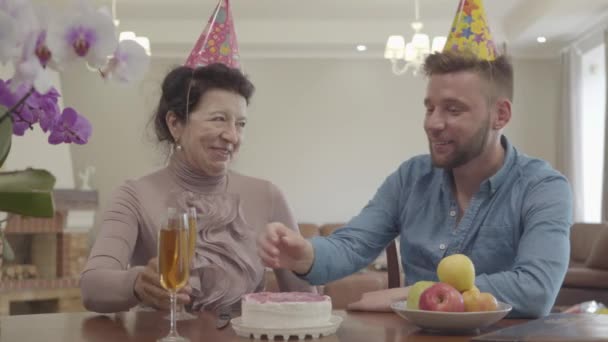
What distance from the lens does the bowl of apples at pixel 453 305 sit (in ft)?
4.31

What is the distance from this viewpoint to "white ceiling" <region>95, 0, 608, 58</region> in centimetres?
738

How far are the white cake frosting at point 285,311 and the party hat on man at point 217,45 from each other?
1.17 m

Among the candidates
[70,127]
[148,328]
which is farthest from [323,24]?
[70,127]

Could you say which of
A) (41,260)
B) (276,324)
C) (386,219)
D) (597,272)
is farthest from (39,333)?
(41,260)

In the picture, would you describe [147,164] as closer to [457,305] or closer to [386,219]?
[386,219]

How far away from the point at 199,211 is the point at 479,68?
2.77 feet

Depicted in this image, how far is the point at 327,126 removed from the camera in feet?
28.2

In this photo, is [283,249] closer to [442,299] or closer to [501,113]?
[442,299]

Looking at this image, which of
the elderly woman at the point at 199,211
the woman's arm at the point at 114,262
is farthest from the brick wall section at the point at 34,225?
the woman's arm at the point at 114,262

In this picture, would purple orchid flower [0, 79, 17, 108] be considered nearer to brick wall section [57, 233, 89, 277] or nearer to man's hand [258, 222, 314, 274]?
man's hand [258, 222, 314, 274]

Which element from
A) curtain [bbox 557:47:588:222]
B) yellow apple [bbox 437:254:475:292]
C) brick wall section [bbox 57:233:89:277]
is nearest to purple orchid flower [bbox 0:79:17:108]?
yellow apple [bbox 437:254:475:292]

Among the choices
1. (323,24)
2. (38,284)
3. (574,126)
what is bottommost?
(38,284)

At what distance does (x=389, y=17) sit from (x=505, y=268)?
20.7 ft

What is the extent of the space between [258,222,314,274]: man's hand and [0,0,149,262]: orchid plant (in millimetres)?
696
